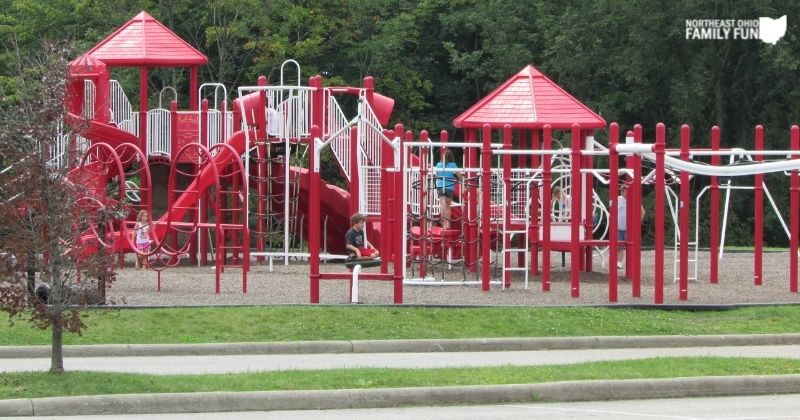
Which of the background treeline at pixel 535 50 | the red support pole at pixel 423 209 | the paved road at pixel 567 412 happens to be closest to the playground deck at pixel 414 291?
the red support pole at pixel 423 209

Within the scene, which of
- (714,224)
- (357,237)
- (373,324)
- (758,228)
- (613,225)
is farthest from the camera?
(357,237)

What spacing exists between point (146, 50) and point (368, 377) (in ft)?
69.8

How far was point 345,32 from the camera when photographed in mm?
52469

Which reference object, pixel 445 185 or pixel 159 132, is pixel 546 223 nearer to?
pixel 445 185

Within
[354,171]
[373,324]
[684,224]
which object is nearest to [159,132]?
[354,171]

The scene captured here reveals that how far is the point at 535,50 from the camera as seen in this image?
5431 cm

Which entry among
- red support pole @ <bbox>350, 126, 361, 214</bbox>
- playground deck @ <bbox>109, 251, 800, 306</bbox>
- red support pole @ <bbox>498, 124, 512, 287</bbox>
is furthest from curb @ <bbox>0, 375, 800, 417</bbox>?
red support pole @ <bbox>350, 126, 361, 214</bbox>

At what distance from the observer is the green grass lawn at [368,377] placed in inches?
517

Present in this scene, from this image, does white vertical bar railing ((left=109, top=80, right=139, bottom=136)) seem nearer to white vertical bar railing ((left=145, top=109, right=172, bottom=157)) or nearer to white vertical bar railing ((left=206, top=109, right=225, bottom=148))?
white vertical bar railing ((left=145, top=109, right=172, bottom=157))

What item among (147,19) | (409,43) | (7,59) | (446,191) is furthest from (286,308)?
(409,43)

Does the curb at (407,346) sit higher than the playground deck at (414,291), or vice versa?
the playground deck at (414,291)

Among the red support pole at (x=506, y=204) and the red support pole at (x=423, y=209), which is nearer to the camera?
the red support pole at (x=506, y=204)

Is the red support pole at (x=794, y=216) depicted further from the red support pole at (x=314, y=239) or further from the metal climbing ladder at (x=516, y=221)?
the red support pole at (x=314, y=239)

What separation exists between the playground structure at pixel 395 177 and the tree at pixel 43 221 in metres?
6.72
